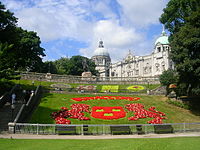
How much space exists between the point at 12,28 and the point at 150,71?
252 ft

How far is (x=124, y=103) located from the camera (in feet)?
98.3

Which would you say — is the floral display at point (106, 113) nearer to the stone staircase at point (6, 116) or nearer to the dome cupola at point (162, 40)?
the stone staircase at point (6, 116)

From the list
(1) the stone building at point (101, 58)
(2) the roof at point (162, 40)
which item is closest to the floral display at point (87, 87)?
(2) the roof at point (162, 40)

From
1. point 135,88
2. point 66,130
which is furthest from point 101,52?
point 66,130

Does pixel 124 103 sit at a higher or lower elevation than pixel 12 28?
lower

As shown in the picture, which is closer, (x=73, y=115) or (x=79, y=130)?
(x=79, y=130)

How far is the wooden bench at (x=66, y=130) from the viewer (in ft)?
58.9

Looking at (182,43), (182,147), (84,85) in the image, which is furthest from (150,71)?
(182,147)

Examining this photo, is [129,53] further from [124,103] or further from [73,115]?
[73,115]

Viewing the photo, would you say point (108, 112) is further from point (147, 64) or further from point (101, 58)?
point (101, 58)

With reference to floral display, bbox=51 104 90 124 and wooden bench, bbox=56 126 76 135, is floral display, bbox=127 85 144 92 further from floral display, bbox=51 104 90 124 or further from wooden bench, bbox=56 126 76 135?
wooden bench, bbox=56 126 76 135

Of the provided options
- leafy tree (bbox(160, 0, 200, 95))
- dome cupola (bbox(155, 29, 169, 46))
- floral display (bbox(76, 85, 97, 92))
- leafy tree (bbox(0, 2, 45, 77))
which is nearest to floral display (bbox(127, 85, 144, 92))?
floral display (bbox(76, 85, 97, 92))

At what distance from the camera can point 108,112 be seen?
25.5 metres

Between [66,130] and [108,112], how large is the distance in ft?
27.9
